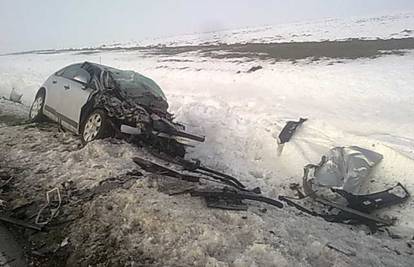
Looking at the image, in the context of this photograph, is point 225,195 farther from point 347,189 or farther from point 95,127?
point 95,127

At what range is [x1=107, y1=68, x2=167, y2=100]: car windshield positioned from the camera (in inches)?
332

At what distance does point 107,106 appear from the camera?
7605mm

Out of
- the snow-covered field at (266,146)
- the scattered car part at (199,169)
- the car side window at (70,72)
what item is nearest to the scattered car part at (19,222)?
the snow-covered field at (266,146)

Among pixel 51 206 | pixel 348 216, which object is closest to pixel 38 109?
pixel 51 206

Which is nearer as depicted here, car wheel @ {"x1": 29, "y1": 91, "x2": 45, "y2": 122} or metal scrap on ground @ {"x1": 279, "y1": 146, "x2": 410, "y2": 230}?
metal scrap on ground @ {"x1": 279, "y1": 146, "x2": 410, "y2": 230}

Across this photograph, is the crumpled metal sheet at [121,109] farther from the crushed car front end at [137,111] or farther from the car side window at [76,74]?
the car side window at [76,74]

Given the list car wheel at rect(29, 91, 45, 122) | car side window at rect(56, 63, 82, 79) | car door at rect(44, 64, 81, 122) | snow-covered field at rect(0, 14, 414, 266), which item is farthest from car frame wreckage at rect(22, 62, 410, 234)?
car wheel at rect(29, 91, 45, 122)

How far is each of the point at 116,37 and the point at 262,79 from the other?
109ft

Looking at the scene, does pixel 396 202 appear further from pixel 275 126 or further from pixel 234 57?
pixel 234 57

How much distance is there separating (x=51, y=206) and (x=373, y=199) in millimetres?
5001

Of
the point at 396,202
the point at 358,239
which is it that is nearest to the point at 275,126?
the point at 396,202

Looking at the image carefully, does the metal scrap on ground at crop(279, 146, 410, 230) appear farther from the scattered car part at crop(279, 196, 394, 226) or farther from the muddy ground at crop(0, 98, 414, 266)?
the muddy ground at crop(0, 98, 414, 266)

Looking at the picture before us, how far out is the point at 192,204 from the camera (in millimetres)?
5395

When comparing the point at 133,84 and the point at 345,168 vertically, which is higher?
the point at 133,84
